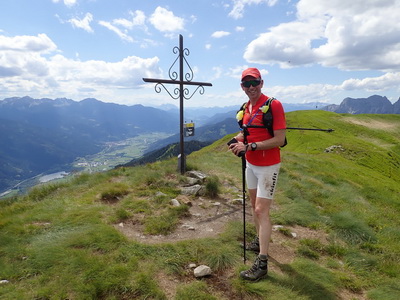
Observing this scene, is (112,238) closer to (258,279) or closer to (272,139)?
(258,279)

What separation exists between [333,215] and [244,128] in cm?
620

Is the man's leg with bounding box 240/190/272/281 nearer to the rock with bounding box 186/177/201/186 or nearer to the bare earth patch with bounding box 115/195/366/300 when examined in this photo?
the bare earth patch with bounding box 115/195/366/300

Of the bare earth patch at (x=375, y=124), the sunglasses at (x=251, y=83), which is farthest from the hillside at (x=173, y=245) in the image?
the bare earth patch at (x=375, y=124)

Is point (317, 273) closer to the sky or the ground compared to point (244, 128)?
closer to the ground

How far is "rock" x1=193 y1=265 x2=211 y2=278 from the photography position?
192 inches

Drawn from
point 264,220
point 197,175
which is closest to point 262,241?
point 264,220

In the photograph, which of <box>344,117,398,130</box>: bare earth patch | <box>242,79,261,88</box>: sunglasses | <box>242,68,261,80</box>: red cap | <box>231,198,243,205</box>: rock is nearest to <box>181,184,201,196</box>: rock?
<box>231,198,243,205</box>: rock

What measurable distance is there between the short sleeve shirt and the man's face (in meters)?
0.14

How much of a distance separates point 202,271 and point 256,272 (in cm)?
111

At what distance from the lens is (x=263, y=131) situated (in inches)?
190

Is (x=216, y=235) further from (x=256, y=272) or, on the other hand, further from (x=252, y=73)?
(x=252, y=73)

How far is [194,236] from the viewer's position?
21.8 feet

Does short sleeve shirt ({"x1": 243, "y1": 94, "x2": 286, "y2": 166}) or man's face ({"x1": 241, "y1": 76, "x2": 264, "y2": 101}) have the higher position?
man's face ({"x1": 241, "y1": 76, "x2": 264, "y2": 101})

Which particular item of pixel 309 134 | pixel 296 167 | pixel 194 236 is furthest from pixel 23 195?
pixel 309 134
